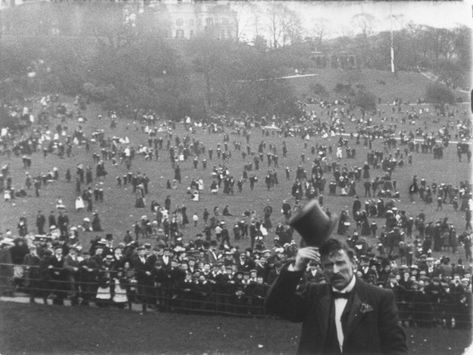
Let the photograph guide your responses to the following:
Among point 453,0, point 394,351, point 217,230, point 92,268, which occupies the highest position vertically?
point 453,0

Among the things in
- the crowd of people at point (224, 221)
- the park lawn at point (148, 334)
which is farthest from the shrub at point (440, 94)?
the park lawn at point (148, 334)

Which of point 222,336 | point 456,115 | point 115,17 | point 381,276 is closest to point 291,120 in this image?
point 456,115

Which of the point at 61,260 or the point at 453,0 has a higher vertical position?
the point at 453,0

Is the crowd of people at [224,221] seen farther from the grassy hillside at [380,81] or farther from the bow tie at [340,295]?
the bow tie at [340,295]

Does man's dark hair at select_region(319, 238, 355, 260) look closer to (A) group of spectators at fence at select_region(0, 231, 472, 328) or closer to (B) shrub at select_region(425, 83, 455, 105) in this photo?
(A) group of spectators at fence at select_region(0, 231, 472, 328)

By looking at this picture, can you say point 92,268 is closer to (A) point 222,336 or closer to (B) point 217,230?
(A) point 222,336
